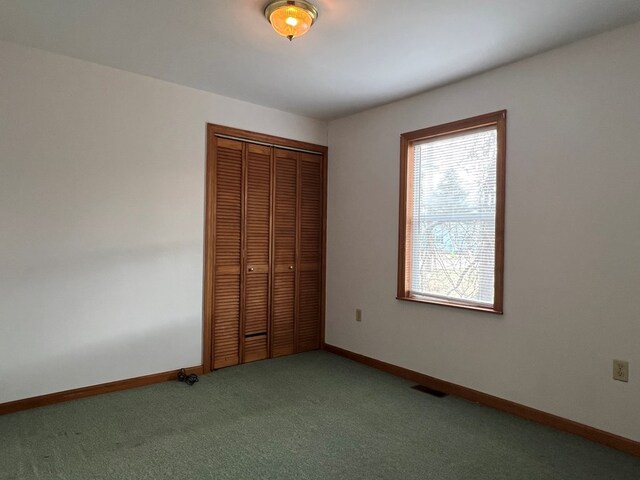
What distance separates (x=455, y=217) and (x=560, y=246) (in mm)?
814

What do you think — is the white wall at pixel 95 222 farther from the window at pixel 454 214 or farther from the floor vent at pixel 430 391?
the floor vent at pixel 430 391

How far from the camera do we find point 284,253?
4.16 m

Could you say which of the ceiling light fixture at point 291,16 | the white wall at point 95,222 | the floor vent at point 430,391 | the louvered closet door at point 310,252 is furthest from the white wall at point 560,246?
the white wall at point 95,222

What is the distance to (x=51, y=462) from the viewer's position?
2176 mm

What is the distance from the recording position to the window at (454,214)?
3031 mm

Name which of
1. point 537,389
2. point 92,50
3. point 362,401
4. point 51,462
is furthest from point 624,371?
point 92,50

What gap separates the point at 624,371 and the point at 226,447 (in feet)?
7.50

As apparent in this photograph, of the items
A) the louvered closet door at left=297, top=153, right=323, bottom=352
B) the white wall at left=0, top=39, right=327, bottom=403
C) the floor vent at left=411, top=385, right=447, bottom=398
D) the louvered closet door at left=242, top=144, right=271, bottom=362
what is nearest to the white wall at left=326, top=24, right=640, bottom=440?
the floor vent at left=411, top=385, right=447, bottom=398

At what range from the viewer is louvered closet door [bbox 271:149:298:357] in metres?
4.09

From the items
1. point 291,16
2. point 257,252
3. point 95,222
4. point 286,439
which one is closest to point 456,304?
point 286,439

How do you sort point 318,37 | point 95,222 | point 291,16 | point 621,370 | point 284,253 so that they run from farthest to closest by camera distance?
1. point 284,253
2. point 95,222
3. point 318,37
4. point 621,370
5. point 291,16

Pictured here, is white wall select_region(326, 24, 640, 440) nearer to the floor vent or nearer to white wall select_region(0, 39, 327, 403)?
the floor vent

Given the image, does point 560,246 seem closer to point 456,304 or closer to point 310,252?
point 456,304

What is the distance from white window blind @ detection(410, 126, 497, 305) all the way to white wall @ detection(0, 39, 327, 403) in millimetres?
1838
